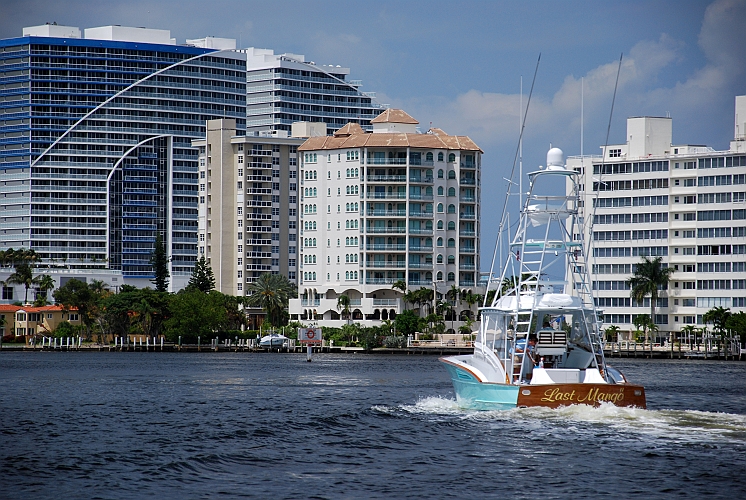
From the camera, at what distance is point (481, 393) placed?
52438mm

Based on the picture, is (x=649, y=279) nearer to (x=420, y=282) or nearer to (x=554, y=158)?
(x=420, y=282)

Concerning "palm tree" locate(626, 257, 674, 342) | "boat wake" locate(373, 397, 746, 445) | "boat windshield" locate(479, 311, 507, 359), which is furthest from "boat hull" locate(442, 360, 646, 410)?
"palm tree" locate(626, 257, 674, 342)

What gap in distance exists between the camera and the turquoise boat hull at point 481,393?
50.6 metres

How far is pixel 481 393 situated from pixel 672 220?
128570 mm

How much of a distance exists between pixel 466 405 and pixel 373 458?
40.1 ft

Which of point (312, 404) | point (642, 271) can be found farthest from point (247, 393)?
point (642, 271)

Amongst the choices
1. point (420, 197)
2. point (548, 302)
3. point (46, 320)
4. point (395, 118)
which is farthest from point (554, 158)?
point (46, 320)

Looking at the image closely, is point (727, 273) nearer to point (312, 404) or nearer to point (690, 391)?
point (690, 391)

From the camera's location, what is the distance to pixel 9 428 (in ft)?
183

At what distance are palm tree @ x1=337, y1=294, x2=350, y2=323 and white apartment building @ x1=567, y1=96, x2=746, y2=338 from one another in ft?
124

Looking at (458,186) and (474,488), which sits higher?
(458,186)

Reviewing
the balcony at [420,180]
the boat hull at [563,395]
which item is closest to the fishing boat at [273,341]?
the balcony at [420,180]

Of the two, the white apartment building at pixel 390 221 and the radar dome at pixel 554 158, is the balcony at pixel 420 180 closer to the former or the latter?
the white apartment building at pixel 390 221

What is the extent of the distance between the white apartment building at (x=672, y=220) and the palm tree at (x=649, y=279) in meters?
4.33
